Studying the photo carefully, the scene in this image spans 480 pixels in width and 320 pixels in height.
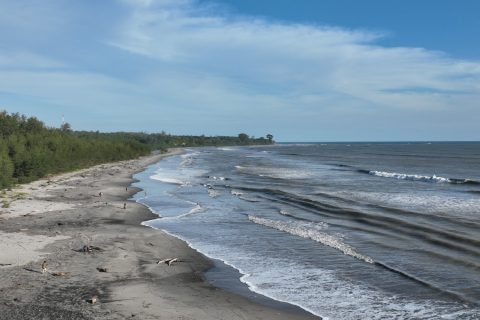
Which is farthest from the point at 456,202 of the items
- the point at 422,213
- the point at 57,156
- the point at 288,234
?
the point at 57,156

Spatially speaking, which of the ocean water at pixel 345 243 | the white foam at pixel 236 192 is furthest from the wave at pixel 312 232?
the white foam at pixel 236 192

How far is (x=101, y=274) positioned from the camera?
13422 mm

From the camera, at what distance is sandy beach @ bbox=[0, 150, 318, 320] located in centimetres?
1066

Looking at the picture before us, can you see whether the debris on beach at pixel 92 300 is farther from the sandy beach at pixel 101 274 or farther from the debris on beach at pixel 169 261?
the debris on beach at pixel 169 261

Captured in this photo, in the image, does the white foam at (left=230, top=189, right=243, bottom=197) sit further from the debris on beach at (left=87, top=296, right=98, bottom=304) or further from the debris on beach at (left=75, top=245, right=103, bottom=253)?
the debris on beach at (left=87, top=296, right=98, bottom=304)

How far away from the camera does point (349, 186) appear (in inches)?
1687

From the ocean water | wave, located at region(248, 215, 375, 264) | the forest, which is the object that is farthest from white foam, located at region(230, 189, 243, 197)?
the forest

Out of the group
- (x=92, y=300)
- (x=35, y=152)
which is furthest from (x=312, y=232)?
(x=35, y=152)

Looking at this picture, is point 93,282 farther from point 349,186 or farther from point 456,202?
point 349,186

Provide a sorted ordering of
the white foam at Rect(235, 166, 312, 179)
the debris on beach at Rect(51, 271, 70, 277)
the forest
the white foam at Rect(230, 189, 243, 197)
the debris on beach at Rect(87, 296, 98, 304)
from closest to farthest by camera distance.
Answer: the debris on beach at Rect(87, 296, 98, 304)
the debris on beach at Rect(51, 271, 70, 277)
the white foam at Rect(230, 189, 243, 197)
the forest
the white foam at Rect(235, 166, 312, 179)

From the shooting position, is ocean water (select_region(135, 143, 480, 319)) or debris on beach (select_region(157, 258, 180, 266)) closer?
ocean water (select_region(135, 143, 480, 319))

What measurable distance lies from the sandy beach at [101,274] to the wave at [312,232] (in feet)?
17.6

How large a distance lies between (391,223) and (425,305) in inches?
499

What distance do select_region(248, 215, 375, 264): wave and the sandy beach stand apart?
535 cm
